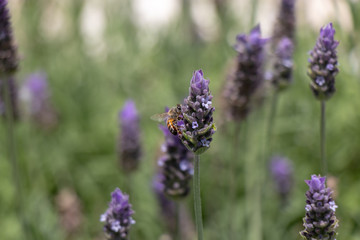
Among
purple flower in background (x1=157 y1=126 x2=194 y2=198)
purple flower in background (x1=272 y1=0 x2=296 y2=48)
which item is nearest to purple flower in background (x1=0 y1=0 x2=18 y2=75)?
purple flower in background (x1=157 y1=126 x2=194 y2=198)

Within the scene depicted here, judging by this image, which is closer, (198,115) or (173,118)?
(198,115)

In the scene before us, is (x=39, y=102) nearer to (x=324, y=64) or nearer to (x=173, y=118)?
(x=173, y=118)

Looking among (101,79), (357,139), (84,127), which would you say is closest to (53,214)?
(84,127)

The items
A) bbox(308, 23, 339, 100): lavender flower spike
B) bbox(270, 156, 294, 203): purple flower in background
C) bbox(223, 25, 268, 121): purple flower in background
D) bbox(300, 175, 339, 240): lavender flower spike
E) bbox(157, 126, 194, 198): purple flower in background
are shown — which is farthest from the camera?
bbox(270, 156, 294, 203): purple flower in background

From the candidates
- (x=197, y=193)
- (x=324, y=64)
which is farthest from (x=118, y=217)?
(x=324, y=64)

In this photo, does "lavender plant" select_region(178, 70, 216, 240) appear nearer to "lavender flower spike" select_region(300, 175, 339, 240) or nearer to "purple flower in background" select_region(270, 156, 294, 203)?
"lavender flower spike" select_region(300, 175, 339, 240)

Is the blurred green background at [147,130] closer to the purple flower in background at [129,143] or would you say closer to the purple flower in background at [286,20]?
the purple flower in background at [286,20]

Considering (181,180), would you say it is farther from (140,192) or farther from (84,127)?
Answer: (84,127)
